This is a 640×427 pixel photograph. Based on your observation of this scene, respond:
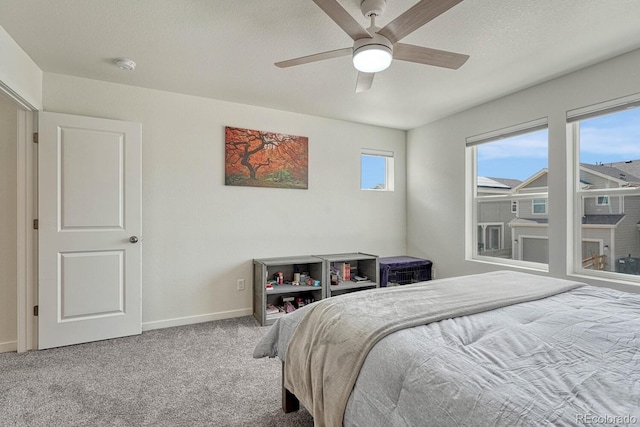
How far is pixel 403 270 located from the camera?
386 cm

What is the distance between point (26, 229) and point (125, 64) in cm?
158

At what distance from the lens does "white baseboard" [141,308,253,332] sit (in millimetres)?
2969

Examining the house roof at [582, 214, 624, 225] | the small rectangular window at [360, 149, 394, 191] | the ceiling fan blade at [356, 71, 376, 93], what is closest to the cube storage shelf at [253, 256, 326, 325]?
the small rectangular window at [360, 149, 394, 191]

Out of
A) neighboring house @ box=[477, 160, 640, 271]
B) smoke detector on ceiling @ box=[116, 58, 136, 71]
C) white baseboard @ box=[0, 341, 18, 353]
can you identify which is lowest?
white baseboard @ box=[0, 341, 18, 353]

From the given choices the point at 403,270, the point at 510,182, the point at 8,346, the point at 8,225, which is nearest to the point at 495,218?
the point at 510,182

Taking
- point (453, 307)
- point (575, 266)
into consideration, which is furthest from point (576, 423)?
point (575, 266)

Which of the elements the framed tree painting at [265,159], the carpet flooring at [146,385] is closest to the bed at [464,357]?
the carpet flooring at [146,385]

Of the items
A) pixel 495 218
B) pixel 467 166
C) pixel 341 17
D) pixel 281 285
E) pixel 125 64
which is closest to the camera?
A: pixel 341 17

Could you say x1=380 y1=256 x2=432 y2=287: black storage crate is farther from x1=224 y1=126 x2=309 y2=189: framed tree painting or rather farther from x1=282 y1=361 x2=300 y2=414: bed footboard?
x1=282 y1=361 x2=300 y2=414: bed footboard

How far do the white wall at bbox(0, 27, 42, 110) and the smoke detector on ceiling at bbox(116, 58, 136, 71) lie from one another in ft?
2.04

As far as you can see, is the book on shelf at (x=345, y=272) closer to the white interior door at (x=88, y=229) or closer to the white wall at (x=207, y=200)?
the white wall at (x=207, y=200)

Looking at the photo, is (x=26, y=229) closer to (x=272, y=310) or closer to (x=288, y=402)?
(x=272, y=310)

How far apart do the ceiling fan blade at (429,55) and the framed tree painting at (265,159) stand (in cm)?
192

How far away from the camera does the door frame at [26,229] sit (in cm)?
248
